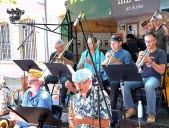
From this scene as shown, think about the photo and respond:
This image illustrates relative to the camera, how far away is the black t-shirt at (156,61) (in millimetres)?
5801

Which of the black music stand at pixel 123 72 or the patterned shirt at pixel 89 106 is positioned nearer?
the patterned shirt at pixel 89 106

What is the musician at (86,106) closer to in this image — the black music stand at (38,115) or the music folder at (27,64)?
the black music stand at (38,115)

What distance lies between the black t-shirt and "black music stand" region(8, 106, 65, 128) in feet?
8.22

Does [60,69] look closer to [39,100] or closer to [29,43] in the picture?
[39,100]

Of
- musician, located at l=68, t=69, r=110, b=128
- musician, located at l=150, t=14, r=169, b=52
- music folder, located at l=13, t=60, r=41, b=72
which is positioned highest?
musician, located at l=150, t=14, r=169, b=52

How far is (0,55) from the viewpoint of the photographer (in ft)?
49.6

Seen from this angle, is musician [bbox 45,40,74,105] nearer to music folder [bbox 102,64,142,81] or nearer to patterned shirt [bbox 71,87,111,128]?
music folder [bbox 102,64,142,81]

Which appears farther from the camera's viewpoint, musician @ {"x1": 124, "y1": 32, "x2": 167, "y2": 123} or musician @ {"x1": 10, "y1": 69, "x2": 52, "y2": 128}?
musician @ {"x1": 124, "y1": 32, "x2": 167, "y2": 123}

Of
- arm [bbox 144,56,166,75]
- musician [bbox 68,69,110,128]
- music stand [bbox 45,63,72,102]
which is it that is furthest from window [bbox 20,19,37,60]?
musician [bbox 68,69,110,128]

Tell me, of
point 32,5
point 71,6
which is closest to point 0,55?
point 32,5

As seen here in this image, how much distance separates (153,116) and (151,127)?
204mm

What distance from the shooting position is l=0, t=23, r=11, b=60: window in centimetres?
1445

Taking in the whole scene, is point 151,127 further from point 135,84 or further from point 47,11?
point 47,11

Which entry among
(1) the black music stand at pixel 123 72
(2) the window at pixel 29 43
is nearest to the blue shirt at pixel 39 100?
→ (1) the black music stand at pixel 123 72
